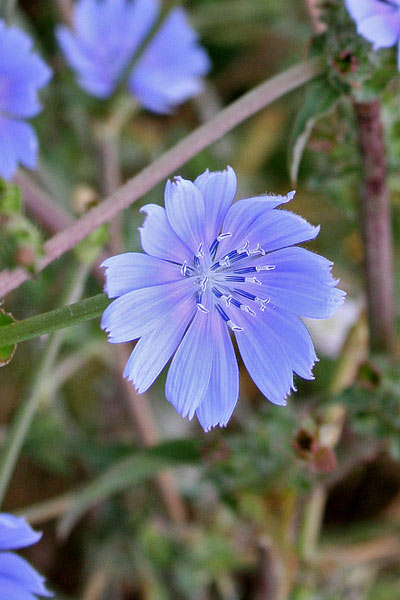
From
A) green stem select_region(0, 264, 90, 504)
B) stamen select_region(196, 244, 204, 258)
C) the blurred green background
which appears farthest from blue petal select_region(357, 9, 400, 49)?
green stem select_region(0, 264, 90, 504)

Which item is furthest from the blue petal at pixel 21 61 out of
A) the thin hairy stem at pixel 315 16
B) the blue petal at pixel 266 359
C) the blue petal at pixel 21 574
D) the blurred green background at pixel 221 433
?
the blue petal at pixel 21 574

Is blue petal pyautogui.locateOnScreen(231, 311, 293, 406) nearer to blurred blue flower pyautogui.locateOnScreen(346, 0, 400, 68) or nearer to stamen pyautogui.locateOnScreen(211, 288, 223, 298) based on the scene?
stamen pyautogui.locateOnScreen(211, 288, 223, 298)

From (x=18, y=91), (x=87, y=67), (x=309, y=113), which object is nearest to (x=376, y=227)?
(x=309, y=113)

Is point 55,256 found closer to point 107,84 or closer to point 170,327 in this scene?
point 170,327

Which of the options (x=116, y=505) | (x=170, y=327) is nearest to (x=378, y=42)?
(x=170, y=327)

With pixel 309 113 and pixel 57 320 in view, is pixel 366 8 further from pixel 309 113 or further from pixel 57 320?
pixel 57 320
